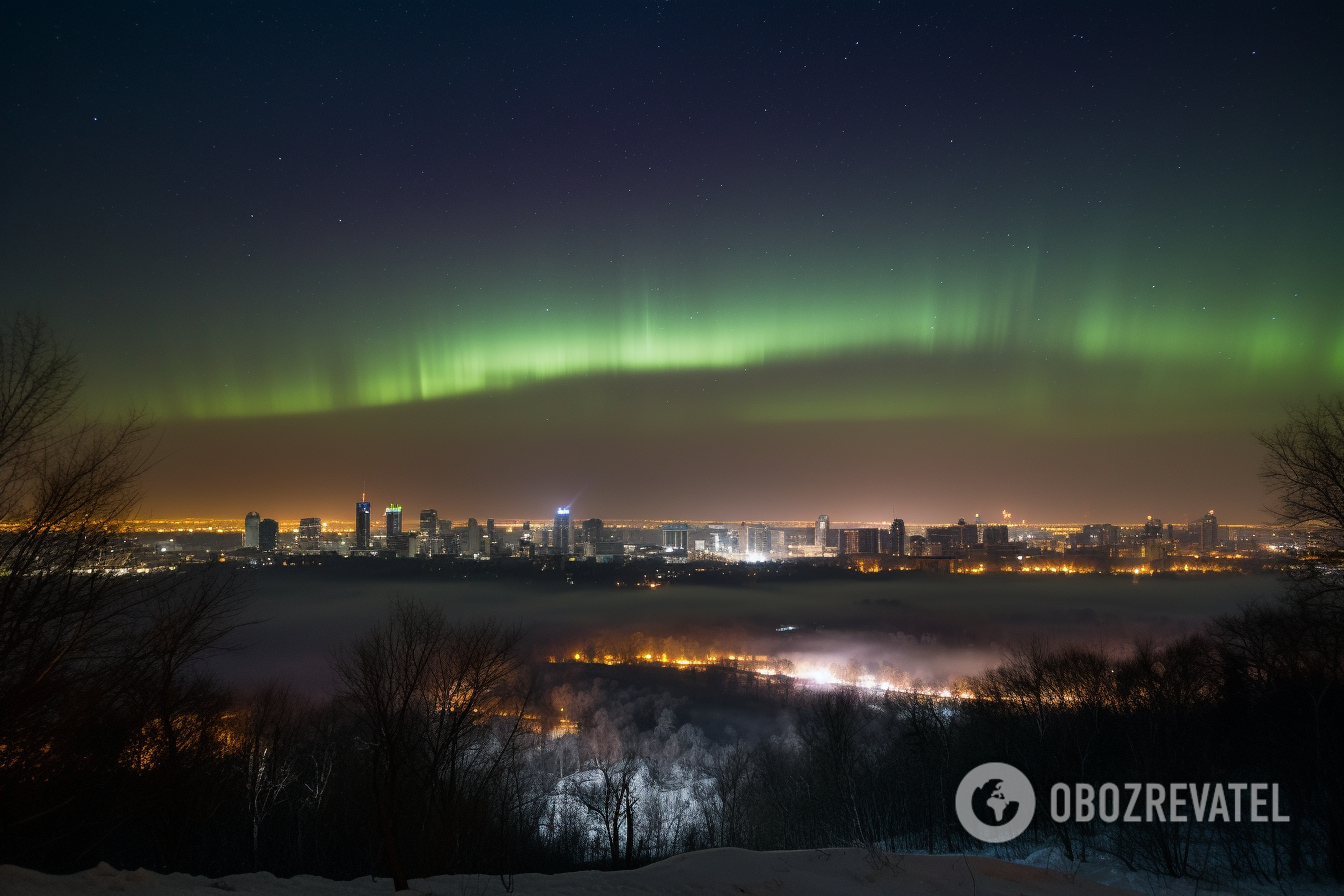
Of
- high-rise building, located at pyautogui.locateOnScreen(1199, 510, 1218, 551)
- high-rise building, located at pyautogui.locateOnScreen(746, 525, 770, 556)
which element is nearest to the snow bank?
high-rise building, located at pyautogui.locateOnScreen(1199, 510, 1218, 551)

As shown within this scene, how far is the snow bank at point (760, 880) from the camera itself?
11.4 meters

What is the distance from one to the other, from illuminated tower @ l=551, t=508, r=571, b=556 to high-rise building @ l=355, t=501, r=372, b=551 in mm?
41687

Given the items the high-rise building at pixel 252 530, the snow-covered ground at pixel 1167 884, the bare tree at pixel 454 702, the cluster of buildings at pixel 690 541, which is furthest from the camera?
the cluster of buildings at pixel 690 541

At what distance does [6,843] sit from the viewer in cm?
1015

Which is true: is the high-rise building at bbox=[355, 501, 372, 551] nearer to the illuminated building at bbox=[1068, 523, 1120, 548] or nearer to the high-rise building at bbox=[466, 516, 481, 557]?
the high-rise building at bbox=[466, 516, 481, 557]

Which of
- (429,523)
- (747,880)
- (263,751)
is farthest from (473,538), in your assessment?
(747,880)

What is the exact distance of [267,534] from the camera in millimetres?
85938

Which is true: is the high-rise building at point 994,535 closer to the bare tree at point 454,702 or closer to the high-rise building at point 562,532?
the high-rise building at point 562,532

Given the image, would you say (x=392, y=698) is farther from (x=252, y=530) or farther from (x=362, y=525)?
(x=362, y=525)

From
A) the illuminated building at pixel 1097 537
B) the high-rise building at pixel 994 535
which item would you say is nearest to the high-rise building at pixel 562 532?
the high-rise building at pixel 994 535

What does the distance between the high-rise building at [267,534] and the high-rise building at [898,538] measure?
131 metres

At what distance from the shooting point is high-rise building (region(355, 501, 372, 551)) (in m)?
131

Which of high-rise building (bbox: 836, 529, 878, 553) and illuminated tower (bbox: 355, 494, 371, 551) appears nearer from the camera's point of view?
illuminated tower (bbox: 355, 494, 371, 551)

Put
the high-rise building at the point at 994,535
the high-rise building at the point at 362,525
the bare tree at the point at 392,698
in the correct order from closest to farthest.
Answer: the bare tree at the point at 392,698
the high-rise building at the point at 362,525
the high-rise building at the point at 994,535
